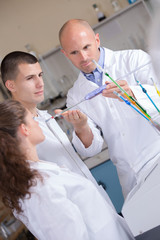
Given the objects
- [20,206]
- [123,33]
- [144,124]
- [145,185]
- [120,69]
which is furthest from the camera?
[123,33]

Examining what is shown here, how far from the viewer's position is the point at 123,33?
2750 mm

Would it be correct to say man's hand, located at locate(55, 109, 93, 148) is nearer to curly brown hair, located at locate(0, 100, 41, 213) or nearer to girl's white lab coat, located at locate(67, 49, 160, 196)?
girl's white lab coat, located at locate(67, 49, 160, 196)

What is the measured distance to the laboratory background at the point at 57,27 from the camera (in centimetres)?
272

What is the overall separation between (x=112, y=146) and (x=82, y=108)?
8.6 inches

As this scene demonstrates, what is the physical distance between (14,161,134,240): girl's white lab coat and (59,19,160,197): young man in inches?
10.2

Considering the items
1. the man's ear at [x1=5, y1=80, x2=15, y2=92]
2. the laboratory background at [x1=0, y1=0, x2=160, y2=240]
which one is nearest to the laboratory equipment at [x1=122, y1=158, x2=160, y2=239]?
→ the man's ear at [x1=5, y1=80, x2=15, y2=92]

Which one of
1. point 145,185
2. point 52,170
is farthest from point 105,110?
point 145,185

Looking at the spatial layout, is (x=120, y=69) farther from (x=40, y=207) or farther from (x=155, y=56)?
(x=40, y=207)

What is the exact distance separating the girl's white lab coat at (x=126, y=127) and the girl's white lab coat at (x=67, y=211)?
25cm

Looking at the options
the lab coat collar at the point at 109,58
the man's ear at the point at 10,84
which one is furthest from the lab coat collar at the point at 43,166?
the lab coat collar at the point at 109,58

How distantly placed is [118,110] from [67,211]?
529 mm

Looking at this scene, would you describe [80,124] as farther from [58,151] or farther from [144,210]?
[144,210]

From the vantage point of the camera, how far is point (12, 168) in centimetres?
83

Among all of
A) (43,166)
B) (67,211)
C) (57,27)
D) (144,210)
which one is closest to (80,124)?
(43,166)
